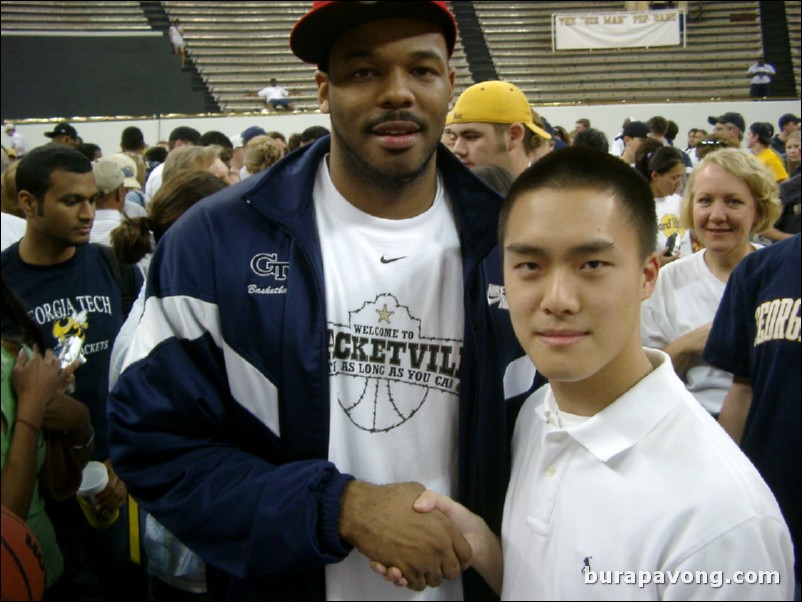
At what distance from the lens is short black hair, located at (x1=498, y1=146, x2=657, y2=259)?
1336 mm

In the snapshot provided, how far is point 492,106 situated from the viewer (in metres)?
3.54

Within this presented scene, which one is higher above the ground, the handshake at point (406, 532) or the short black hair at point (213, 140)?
the short black hair at point (213, 140)

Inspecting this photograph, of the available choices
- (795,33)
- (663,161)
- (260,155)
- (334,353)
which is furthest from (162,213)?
(795,33)

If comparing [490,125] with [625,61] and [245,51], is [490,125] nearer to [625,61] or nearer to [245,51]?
[625,61]

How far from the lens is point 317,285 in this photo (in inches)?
57.9

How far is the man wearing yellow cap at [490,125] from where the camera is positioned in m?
3.55

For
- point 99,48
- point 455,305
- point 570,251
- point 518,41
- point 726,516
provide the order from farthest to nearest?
1. point 518,41
2. point 99,48
3. point 455,305
4. point 570,251
5. point 726,516

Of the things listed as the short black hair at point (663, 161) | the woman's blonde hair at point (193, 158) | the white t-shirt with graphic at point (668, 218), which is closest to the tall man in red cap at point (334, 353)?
the woman's blonde hair at point (193, 158)

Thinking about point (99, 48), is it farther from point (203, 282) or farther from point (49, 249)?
point (203, 282)

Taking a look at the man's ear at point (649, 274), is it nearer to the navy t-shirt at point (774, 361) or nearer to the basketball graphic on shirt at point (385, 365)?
the basketball graphic on shirt at point (385, 365)

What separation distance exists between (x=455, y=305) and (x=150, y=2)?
2027 centimetres

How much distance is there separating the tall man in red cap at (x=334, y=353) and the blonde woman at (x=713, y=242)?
1235 millimetres

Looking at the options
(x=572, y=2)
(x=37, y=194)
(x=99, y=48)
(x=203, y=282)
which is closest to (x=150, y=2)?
(x=99, y=48)

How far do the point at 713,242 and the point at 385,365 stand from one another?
161 cm
